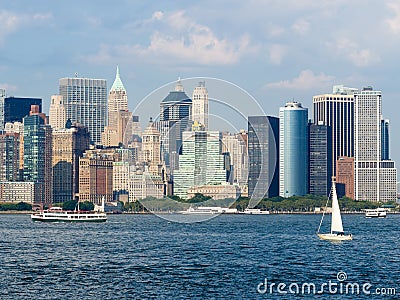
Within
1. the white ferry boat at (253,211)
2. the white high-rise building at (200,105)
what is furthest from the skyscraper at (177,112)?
the white ferry boat at (253,211)

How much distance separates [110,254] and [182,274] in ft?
42.4

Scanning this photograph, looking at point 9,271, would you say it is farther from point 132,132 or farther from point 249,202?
point 249,202

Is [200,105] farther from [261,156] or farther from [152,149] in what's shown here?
[261,156]

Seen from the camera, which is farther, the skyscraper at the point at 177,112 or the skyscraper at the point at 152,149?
the skyscraper at the point at 152,149

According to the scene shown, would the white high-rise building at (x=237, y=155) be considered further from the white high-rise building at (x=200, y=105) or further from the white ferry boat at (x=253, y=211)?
the white ferry boat at (x=253, y=211)

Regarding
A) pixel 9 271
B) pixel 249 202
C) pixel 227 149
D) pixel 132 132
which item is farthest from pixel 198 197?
pixel 249 202

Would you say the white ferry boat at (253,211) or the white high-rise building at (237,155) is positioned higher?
the white high-rise building at (237,155)

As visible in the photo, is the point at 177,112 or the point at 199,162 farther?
the point at 199,162

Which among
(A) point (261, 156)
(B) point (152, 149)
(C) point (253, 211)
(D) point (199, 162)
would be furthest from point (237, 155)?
(C) point (253, 211)

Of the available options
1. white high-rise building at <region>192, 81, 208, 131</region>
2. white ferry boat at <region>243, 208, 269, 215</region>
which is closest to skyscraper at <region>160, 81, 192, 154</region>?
white high-rise building at <region>192, 81, 208, 131</region>

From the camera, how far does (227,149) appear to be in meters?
90.1

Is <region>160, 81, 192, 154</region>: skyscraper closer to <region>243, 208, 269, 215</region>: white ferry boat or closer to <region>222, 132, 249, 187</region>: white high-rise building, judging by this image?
<region>222, 132, 249, 187</region>: white high-rise building

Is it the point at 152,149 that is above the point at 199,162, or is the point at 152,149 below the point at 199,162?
above

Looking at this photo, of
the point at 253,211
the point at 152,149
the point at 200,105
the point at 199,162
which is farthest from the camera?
the point at 253,211
